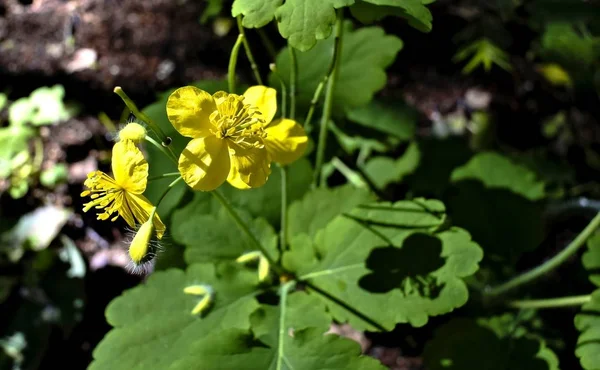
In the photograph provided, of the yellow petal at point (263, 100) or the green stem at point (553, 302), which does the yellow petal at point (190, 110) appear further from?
the green stem at point (553, 302)

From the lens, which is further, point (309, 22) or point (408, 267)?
point (408, 267)

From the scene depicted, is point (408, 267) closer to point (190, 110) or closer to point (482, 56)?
point (190, 110)

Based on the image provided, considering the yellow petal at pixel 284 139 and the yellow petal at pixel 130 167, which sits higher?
the yellow petal at pixel 130 167

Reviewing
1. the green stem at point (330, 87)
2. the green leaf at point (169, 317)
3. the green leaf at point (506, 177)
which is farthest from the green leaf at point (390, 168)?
the green leaf at point (169, 317)

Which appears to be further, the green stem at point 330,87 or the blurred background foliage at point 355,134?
the blurred background foliage at point 355,134

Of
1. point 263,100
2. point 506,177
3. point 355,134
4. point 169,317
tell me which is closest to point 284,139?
point 263,100

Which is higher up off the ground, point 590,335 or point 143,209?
point 143,209
